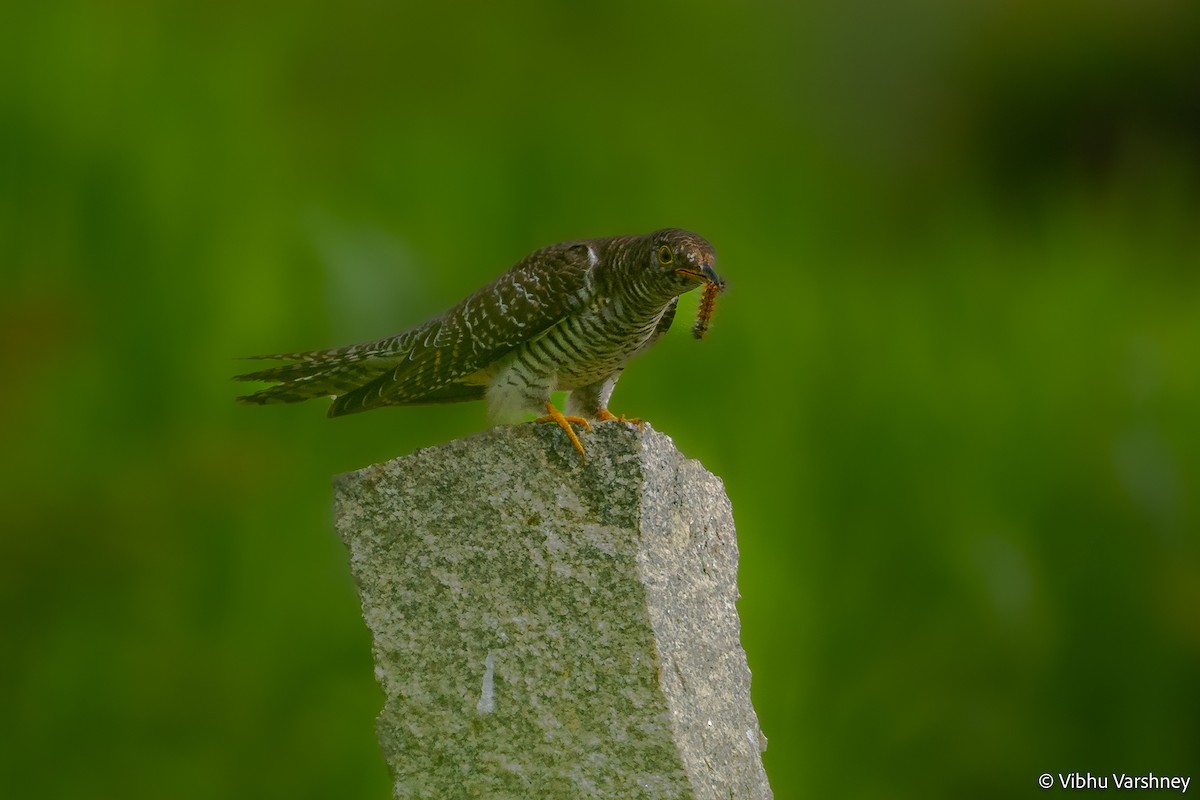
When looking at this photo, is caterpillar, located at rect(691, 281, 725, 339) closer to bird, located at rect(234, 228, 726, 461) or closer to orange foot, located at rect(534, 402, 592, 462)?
bird, located at rect(234, 228, 726, 461)

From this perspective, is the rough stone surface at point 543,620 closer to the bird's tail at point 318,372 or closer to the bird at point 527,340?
the bird at point 527,340

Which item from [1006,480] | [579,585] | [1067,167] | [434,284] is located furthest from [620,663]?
[1067,167]

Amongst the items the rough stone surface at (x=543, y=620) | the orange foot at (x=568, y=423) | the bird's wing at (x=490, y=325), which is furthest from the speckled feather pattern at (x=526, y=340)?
the rough stone surface at (x=543, y=620)

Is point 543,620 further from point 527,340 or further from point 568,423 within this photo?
point 527,340

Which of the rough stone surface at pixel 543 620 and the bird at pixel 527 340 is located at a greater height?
the bird at pixel 527 340

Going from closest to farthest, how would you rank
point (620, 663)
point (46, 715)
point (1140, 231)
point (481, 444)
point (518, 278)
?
1. point (620, 663)
2. point (481, 444)
3. point (518, 278)
4. point (46, 715)
5. point (1140, 231)

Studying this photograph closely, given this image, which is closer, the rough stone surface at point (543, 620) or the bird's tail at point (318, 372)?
the rough stone surface at point (543, 620)

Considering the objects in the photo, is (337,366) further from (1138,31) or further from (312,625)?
(1138,31)

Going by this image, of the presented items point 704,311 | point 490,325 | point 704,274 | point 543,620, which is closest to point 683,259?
point 704,274
